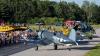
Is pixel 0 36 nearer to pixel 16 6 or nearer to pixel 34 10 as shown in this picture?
pixel 16 6

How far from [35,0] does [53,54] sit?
3545 inches

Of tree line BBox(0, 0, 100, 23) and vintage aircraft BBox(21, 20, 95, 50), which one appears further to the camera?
tree line BBox(0, 0, 100, 23)

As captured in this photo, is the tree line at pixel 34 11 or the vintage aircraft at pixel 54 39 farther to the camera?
the tree line at pixel 34 11

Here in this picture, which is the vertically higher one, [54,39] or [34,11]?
[34,11]

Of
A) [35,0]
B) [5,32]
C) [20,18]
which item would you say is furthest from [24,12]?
[5,32]

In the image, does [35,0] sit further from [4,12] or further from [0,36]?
[0,36]

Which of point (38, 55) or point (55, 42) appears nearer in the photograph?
point (38, 55)

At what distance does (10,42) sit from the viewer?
33781 mm

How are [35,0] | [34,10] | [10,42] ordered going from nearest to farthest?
[10,42] → [34,10] → [35,0]

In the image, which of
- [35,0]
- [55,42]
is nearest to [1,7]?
[35,0]

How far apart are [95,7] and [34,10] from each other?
60.6m

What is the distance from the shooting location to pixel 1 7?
8075 centimetres

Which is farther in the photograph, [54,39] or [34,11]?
[34,11]

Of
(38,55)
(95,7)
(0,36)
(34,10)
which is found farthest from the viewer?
(95,7)
